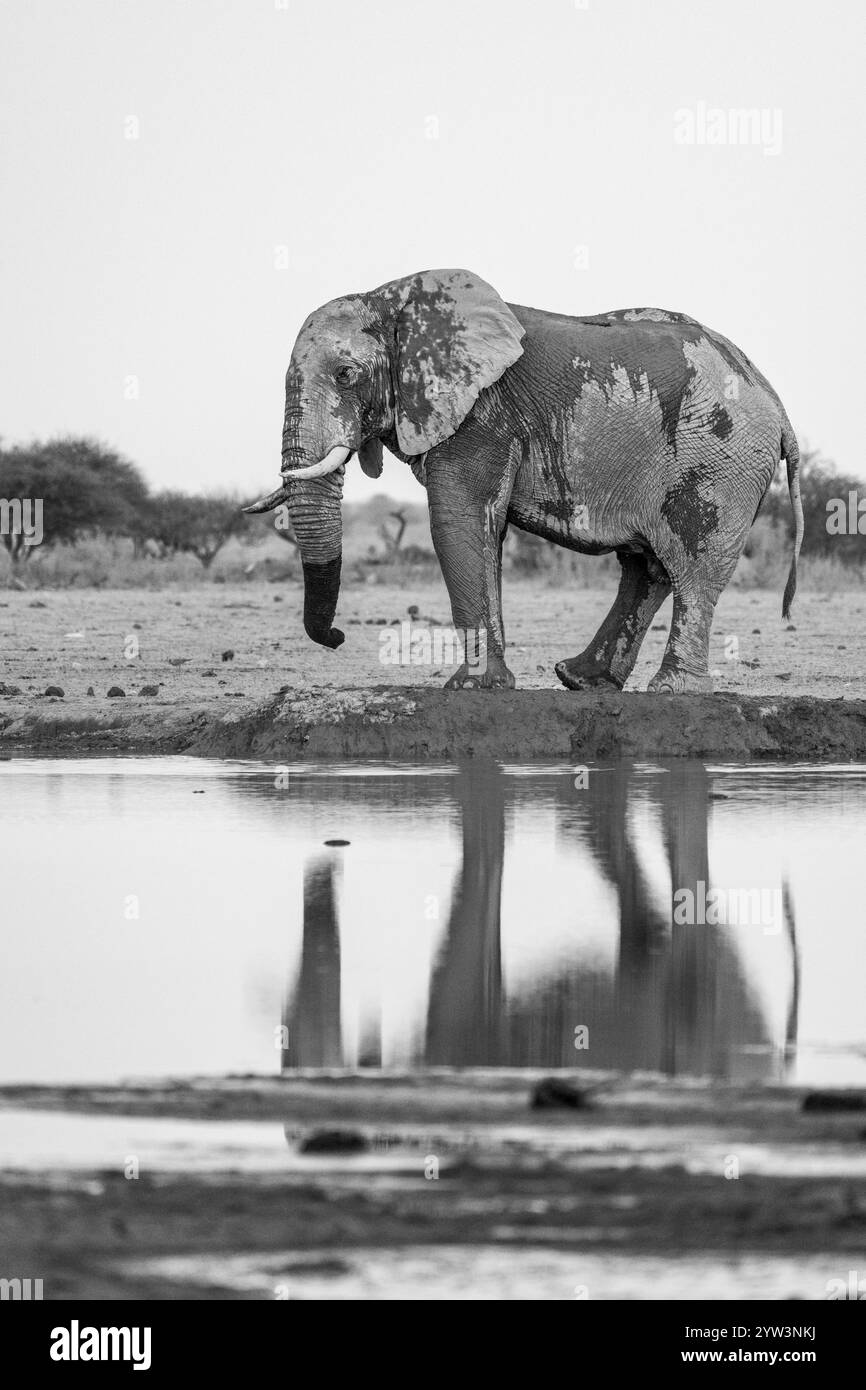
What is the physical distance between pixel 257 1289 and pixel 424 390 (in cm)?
935

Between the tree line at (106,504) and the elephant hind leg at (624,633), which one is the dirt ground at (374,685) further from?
the tree line at (106,504)

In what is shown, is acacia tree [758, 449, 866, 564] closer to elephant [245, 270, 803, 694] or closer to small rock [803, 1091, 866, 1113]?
elephant [245, 270, 803, 694]

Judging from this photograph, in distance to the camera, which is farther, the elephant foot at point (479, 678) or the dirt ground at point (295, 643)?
the dirt ground at point (295, 643)

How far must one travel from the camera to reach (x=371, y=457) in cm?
1332

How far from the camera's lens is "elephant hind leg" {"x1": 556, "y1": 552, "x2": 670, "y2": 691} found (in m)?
13.7

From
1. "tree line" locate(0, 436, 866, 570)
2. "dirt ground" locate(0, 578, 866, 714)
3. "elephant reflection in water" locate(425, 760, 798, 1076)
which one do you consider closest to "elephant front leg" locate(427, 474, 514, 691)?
"dirt ground" locate(0, 578, 866, 714)

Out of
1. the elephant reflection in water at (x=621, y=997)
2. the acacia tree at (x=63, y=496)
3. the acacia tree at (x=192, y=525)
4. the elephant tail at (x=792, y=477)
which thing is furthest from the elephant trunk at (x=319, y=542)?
the acacia tree at (x=192, y=525)

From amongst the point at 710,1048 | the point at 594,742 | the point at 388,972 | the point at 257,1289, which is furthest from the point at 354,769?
the point at 257,1289

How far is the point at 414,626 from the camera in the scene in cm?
2420

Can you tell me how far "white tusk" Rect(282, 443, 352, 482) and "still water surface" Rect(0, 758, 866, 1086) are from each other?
2461mm

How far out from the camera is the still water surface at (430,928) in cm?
528

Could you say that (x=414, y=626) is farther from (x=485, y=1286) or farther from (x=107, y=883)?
(x=485, y=1286)

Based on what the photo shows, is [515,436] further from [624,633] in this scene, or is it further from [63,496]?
[63,496]

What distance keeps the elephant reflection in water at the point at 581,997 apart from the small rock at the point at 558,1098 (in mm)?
289
